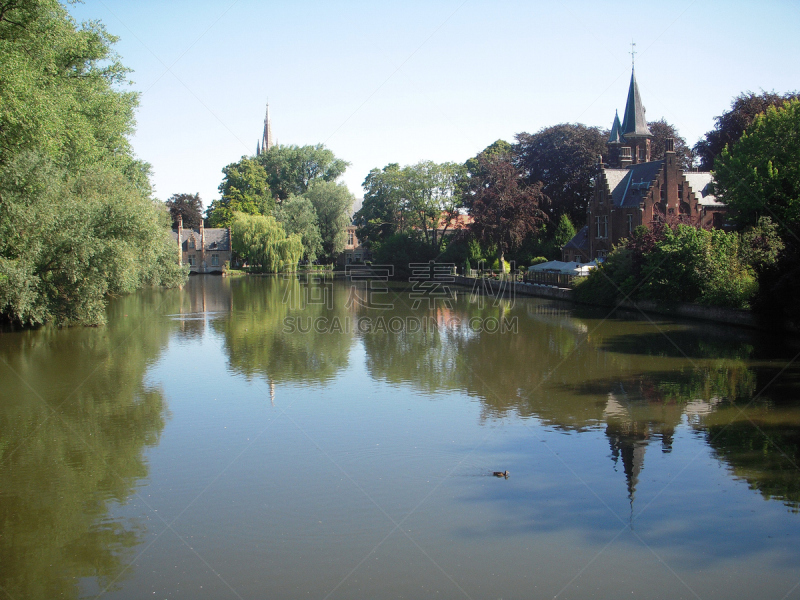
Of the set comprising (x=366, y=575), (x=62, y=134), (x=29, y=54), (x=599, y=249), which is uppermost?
(x=29, y=54)

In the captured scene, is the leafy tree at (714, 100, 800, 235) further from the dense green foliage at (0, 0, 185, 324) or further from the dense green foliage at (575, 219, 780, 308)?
the dense green foliage at (0, 0, 185, 324)

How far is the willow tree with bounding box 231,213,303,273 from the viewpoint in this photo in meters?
60.8

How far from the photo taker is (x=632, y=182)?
133 ft

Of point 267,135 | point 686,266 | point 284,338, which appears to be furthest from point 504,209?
point 267,135

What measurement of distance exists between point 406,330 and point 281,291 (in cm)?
1996

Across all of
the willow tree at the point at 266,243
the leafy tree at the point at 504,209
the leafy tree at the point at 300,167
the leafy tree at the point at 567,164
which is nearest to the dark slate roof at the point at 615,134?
the leafy tree at the point at 567,164

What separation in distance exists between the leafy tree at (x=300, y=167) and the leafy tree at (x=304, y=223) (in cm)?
1288

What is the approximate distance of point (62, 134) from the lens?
1953cm

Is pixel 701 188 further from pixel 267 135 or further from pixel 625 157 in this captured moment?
pixel 267 135

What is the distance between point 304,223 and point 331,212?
4.71 m

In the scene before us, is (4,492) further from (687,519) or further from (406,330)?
(406,330)

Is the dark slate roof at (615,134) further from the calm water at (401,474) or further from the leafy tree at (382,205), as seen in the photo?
the calm water at (401,474)

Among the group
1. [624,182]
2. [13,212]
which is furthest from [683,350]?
[624,182]

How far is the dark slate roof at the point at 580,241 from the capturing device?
43.8 m
